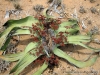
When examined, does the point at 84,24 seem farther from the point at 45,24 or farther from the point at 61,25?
the point at 45,24

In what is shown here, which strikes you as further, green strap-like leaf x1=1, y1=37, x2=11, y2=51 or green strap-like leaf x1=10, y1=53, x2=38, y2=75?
green strap-like leaf x1=1, y1=37, x2=11, y2=51

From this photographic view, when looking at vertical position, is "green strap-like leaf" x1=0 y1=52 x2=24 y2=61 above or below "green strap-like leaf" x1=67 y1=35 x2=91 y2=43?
below

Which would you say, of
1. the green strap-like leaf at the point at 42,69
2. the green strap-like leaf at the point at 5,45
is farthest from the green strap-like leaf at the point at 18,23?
the green strap-like leaf at the point at 42,69

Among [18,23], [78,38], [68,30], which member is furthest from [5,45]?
[78,38]

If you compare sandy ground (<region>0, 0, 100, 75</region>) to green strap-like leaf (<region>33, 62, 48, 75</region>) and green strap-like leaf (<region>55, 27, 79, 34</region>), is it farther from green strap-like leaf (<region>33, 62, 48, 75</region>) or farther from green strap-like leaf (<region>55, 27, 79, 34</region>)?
green strap-like leaf (<region>55, 27, 79, 34</region>)

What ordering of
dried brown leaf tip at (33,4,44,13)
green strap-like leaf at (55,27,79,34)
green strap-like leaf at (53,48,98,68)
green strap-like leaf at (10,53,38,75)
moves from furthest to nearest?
1. dried brown leaf tip at (33,4,44,13)
2. green strap-like leaf at (55,27,79,34)
3. green strap-like leaf at (53,48,98,68)
4. green strap-like leaf at (10,53,38,75)

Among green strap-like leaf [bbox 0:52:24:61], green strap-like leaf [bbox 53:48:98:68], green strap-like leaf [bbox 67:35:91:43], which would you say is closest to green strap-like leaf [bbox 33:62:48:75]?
green strap-like leaf [bbox 53:48:98:68]

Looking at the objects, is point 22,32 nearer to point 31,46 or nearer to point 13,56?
point 31,46

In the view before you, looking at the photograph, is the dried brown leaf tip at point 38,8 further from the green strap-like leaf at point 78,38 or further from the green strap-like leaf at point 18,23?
the green strap-like leaf at point 78,38

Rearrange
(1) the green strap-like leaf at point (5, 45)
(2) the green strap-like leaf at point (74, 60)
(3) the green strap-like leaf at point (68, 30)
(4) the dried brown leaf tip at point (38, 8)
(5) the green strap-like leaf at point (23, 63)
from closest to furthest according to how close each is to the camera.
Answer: (5) the green strap-like leaf at point (23, 63), (2) the green strap-like leaf at point (74, 60), (1) the green strap-like leaf at point (5, 45), (3) the green strap-like leaf at point (68, 30), (4) the dried brown leaf tip at point (38, 8)

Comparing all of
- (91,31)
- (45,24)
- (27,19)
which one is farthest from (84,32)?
(27,19)

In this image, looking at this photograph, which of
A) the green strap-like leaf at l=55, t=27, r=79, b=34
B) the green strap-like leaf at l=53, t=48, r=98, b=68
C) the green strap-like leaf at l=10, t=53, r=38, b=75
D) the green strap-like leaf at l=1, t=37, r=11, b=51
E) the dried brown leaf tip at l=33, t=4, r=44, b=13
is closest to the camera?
the green strap-like leaf at l=10, t=53, r=38, b=75
